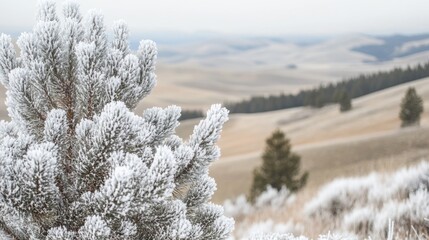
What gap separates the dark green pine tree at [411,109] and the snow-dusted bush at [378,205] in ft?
187

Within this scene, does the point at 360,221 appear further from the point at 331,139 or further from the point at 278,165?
the point at 331,139

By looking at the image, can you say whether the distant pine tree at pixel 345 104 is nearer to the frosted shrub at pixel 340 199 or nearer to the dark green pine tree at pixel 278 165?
the dark green pine tree at pixel 278 165

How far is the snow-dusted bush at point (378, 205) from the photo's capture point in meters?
4.60

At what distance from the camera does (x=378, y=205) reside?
5738 millimetres

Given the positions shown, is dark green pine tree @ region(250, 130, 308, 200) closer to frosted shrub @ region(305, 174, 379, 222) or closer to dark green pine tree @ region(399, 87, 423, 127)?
frosted shrub @ region(305, 174, 379, 222)

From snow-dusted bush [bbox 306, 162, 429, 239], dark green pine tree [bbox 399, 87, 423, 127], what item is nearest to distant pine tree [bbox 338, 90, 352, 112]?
dark green pine tree [bbox 399, 87, 423, 127]

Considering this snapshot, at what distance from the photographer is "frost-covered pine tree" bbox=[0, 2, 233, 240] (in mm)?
2061

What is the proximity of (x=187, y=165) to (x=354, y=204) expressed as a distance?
14.0 feet

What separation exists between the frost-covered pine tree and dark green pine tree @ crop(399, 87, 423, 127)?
62271 mm

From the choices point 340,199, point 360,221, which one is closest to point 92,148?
point 360,221

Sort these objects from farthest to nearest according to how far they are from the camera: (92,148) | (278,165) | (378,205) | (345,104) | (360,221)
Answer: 1. (345,104)
2. (278,165)
3. (378,205)
4. (360,221)
5. (92,148)

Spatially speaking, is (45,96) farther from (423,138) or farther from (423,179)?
(423,138)

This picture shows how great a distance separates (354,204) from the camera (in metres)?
6.14

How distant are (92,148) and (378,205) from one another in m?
4.43
